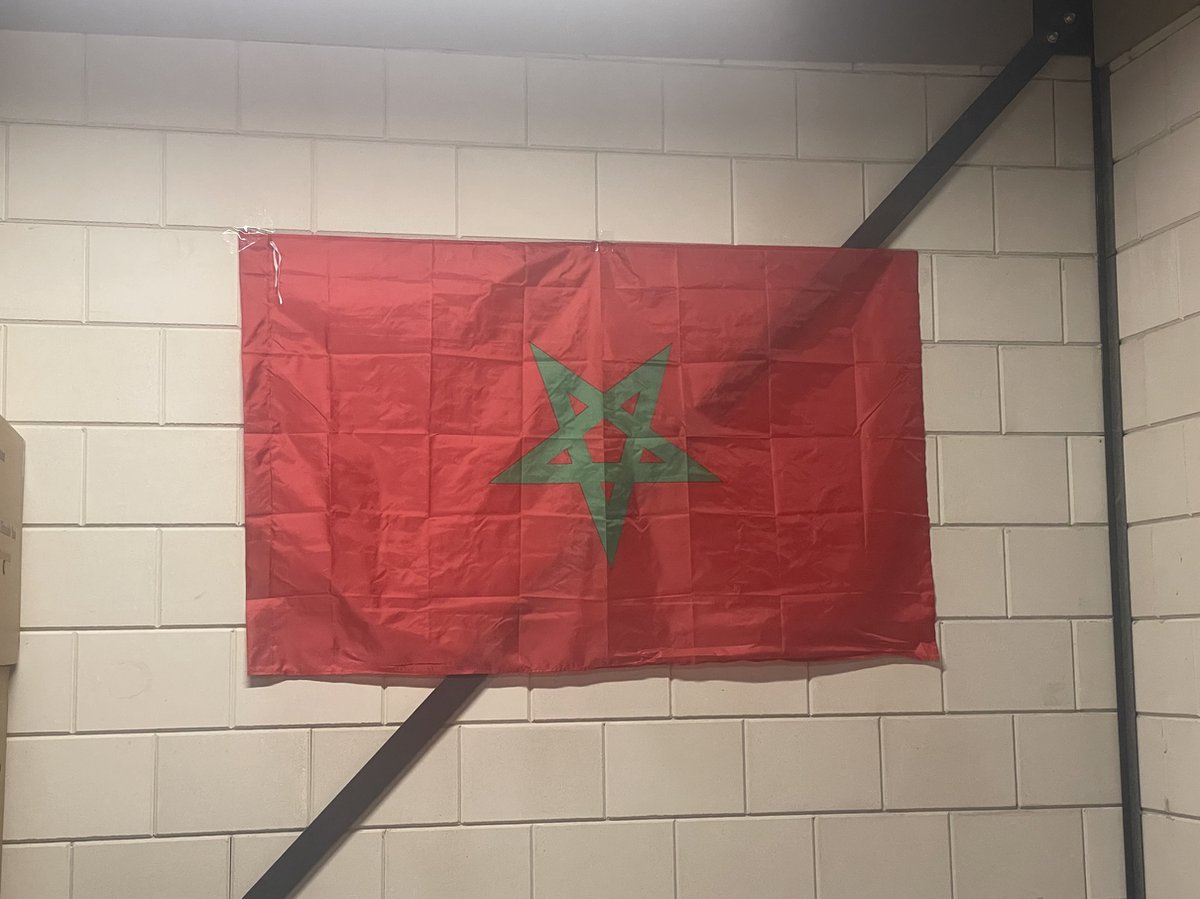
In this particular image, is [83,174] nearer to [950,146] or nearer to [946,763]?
[950,146]

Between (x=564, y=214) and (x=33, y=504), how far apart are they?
1.21 metres

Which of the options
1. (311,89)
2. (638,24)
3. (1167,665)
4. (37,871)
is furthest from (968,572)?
(37,871)

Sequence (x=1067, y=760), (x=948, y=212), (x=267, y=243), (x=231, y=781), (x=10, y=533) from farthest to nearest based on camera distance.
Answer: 1. (x=948, y=212)
2. (x=1067, y=760)
3. (x=267, y=243)
4. (x=231, y=781)
5. (x=10, y=533)

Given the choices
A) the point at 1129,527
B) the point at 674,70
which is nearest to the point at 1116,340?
the point at 1129,527

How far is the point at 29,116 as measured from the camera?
2.46 m

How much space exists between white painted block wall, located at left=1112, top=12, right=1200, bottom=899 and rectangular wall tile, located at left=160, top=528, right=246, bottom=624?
185 cm

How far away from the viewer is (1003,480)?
2648 mm

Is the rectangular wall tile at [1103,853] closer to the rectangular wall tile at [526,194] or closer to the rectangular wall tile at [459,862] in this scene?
the rectangular wall tile at [459,862]

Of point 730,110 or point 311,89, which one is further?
point 730,110

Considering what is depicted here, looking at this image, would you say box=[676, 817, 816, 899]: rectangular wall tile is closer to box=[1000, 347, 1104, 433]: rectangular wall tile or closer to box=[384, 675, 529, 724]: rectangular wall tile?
box=[384, 675, 529, 724]: rectangular wall tile

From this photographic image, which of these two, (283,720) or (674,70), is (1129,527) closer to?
(674,70)

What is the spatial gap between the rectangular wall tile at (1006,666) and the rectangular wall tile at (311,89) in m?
1.63

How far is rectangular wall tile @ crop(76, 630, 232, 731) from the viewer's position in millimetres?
2363

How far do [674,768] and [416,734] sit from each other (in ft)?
1.72
